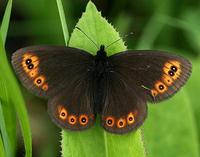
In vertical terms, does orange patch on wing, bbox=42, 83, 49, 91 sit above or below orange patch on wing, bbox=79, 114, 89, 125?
above

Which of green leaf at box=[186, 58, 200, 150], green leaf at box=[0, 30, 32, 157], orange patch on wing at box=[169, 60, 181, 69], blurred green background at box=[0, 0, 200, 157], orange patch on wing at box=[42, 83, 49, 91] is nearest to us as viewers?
green leaf at box=[0, 30, 32, 157]

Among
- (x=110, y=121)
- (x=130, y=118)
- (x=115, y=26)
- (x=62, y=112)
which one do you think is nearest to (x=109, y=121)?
(x=110, y=121)

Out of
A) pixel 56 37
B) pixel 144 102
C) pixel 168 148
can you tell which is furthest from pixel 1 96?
pixel 56 37

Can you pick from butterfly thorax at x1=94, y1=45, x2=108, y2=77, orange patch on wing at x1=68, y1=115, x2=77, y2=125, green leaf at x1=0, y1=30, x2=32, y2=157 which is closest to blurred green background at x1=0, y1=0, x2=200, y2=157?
butterfly thorax at x1=94, y1=45, x2=108, y2=77

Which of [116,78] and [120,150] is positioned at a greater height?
[116,78]

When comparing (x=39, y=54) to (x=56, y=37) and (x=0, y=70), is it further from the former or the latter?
(x=56, y=37)

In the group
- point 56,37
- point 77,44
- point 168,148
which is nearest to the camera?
point 77,44

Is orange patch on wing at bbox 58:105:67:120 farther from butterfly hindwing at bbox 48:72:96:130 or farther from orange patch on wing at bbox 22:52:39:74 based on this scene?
orange patch on wing at bbox 22:52:39:74
